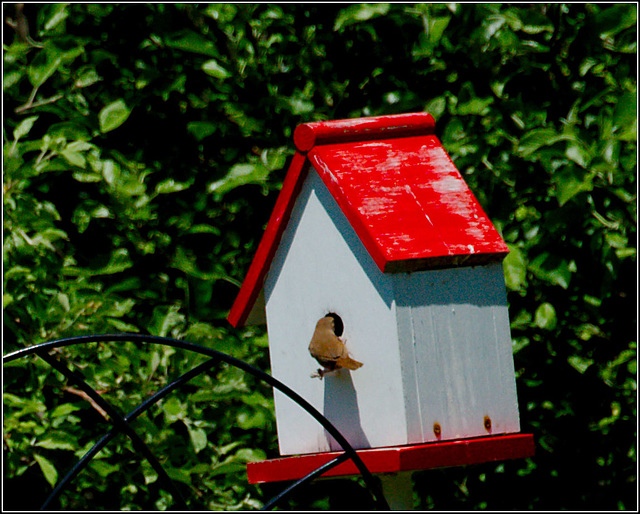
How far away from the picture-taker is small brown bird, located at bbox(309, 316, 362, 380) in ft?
4.83

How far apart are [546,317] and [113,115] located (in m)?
1.31

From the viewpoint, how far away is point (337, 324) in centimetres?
158

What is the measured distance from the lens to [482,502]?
8.32 ft

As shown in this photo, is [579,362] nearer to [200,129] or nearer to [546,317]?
[546,317]

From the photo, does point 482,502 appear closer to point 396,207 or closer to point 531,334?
point 531,334

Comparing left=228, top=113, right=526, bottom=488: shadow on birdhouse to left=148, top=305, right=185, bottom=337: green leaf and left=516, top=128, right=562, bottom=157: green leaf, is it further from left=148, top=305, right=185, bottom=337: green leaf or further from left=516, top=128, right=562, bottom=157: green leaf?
left=148, top=305, right=185, bottom=337: green leaf

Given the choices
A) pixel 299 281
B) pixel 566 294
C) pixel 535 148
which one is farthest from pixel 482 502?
pixel 299 281

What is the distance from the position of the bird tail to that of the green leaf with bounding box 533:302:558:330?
95cm

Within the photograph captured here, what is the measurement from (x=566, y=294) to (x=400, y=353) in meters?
1.14

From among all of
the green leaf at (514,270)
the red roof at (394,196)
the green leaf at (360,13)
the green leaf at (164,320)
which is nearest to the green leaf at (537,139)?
the green leaf at (514,270)

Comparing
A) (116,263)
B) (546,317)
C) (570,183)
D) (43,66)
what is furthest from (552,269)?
(43,66)

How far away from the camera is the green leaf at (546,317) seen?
89.0 inches

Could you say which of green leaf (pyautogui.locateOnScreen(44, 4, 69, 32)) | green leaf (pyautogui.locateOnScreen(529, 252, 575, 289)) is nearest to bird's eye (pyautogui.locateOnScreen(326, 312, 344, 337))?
A: green leaf (pyautogui.locateOnScreen(529, 252, 575, 289))

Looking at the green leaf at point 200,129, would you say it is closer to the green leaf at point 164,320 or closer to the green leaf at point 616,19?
the green leaf at point 164,320
